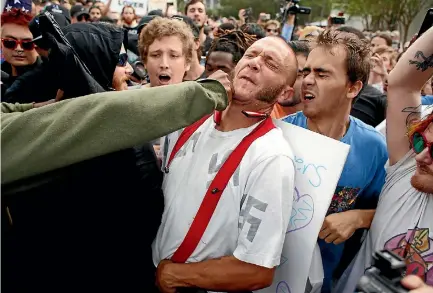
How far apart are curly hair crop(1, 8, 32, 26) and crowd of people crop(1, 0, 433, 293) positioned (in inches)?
68.5

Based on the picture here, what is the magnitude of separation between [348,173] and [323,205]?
482 mm

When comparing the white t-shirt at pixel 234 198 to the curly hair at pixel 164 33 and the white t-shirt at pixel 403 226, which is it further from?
the curly hair at pixel 164 33

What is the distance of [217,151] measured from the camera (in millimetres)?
2010

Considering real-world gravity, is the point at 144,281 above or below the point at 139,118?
below

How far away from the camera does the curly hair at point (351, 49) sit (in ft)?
8.14

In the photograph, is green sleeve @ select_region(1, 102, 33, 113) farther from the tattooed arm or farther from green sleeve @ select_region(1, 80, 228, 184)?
the tattooed arm

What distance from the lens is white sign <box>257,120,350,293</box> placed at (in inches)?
74.2

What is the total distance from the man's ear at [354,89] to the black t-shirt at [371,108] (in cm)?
120

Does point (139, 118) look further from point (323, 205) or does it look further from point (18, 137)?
point (323, 205)

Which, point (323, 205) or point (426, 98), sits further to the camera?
point (426, 98)

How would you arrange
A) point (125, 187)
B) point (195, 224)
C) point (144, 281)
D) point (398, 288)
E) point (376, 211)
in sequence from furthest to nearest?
point (376, 211) < point (144, 281) < point (195, 224) < point (125, 187) < point (398, 288)

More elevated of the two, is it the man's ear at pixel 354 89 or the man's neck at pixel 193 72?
the man's ear at pixel 354 89

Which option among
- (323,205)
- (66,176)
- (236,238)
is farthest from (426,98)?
(66,176)

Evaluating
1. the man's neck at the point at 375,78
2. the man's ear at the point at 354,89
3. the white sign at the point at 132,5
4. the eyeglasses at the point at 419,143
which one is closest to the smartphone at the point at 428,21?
the man's ear at the point at 354,89
